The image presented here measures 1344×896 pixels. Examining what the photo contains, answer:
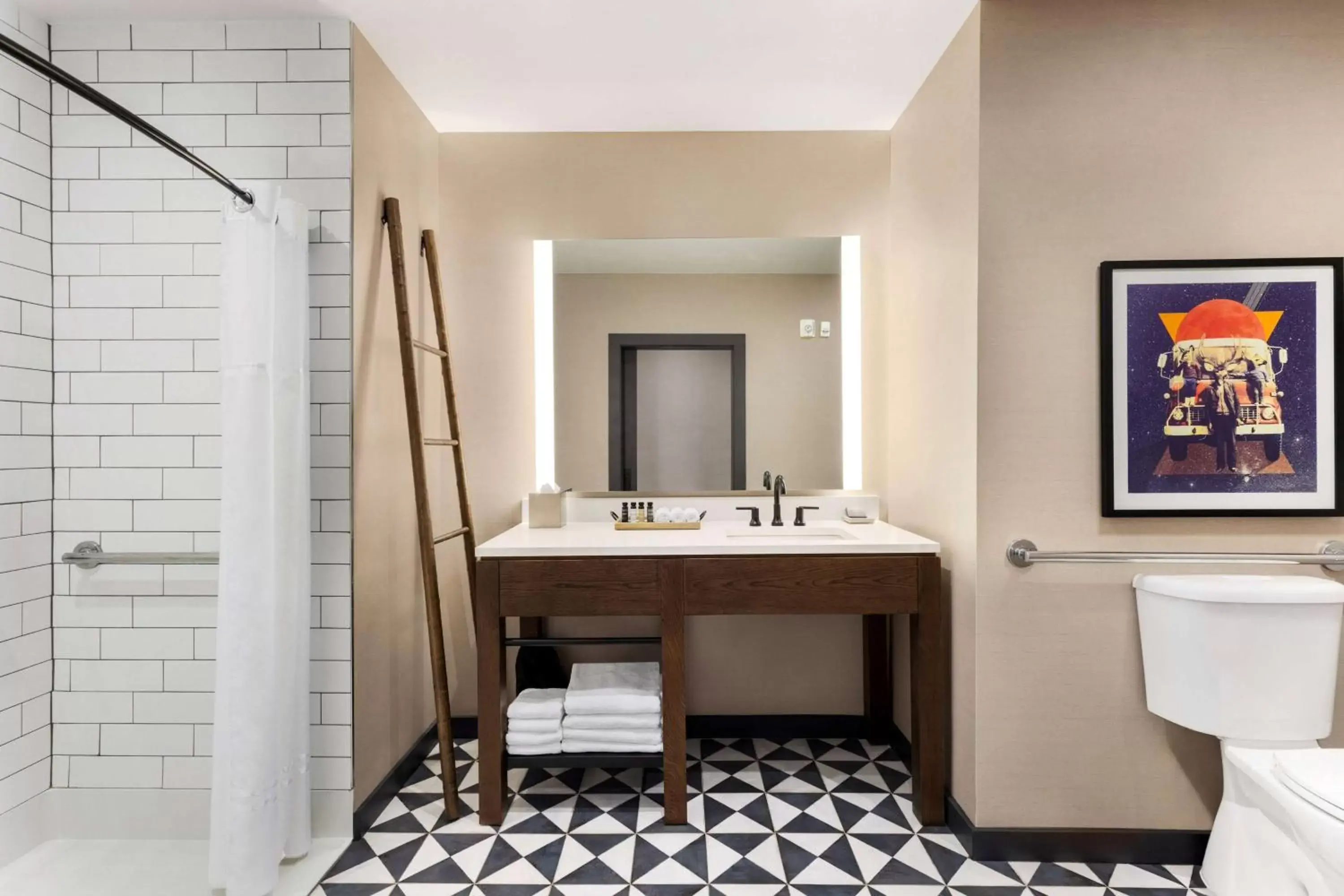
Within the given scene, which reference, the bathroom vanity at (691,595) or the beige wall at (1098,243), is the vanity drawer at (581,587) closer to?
the bathroom vanity at (691,595)

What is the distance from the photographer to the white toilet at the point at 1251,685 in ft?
5.49

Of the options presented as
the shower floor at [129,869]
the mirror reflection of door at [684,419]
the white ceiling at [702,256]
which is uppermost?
the white ceiling at [702,256]

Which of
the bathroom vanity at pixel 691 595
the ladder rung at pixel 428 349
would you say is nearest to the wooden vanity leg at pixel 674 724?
the bathroom vanity at pixel 691 595

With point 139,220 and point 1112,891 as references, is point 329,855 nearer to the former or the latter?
point 139,220

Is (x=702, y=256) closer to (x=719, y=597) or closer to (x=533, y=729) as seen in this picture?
(x=719, y=597)

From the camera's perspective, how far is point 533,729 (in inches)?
84.8

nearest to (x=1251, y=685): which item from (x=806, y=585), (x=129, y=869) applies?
(x=806, y=585)

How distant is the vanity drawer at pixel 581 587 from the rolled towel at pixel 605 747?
424 mm

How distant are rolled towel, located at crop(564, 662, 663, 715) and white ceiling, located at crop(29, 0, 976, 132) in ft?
6.37

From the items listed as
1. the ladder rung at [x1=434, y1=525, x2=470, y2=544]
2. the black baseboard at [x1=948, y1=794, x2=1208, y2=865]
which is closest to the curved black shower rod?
the ladder rung at [x1=434, y1=525, x2=470, y2=544]

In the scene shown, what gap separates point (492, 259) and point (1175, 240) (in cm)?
222

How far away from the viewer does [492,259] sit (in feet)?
8.98

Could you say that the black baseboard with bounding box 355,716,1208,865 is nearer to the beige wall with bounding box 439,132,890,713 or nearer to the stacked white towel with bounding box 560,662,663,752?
the stacked white towel with bounding box 560,662,663,752

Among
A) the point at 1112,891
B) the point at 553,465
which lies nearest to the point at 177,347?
the point at 553,465
